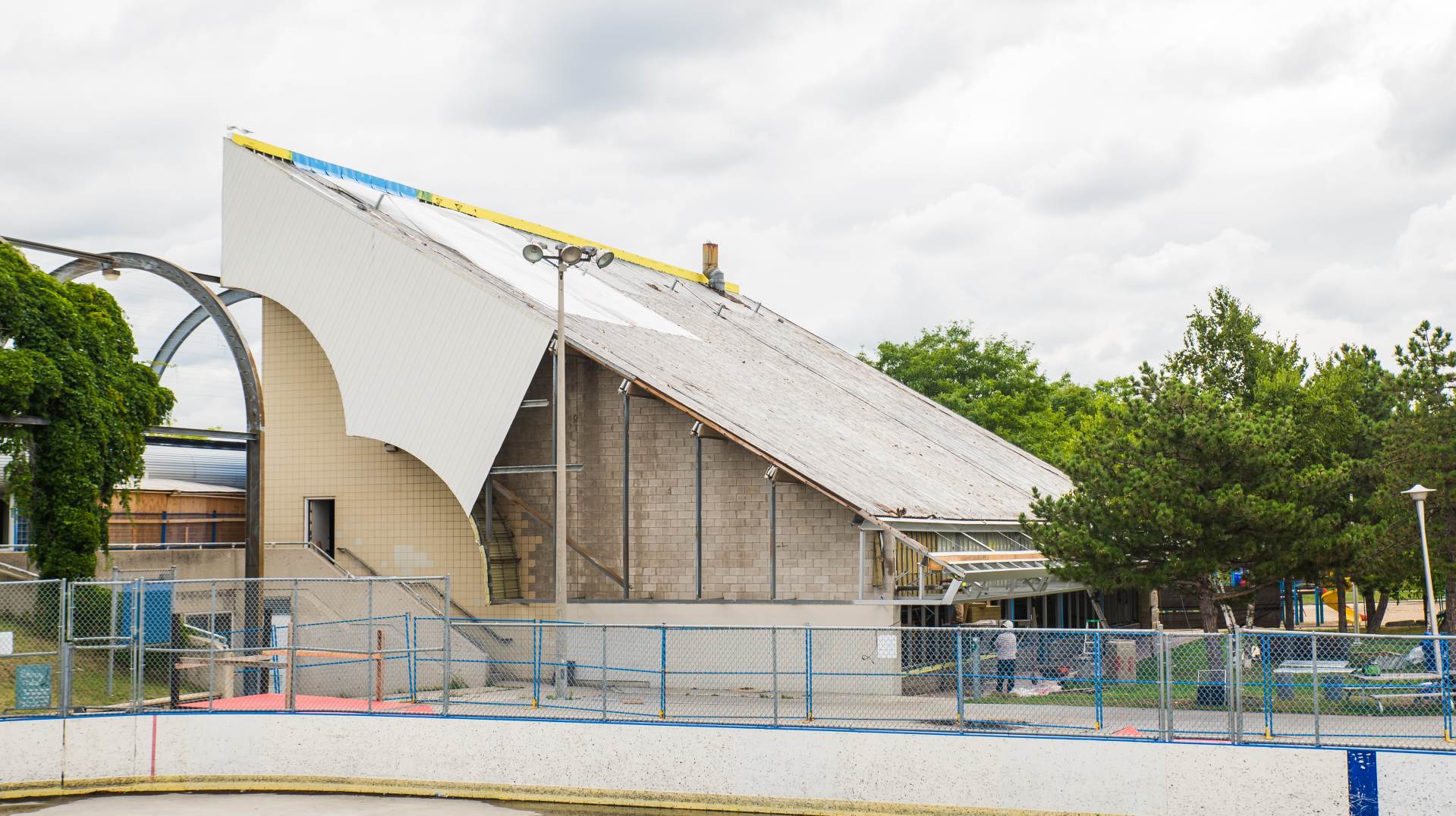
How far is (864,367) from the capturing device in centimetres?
4991

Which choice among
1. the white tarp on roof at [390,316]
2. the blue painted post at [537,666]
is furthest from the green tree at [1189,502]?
the white tarp on roof at [390,316]

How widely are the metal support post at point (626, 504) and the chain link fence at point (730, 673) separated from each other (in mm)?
1180

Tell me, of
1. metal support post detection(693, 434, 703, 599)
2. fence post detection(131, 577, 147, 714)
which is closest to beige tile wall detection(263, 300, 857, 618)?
metal support post detection(693, 434, 703, 599)

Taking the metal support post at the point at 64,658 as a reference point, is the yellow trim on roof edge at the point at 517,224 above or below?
above

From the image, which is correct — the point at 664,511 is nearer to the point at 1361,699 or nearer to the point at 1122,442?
the point at 1122,442

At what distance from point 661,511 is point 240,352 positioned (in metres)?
11.2

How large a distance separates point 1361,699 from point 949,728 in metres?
6.14

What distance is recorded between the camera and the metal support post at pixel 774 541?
27.9 m

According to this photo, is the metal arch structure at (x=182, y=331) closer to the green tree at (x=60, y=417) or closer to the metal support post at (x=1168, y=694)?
the green tree at (x=60, y=417)

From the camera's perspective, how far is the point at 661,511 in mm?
29453

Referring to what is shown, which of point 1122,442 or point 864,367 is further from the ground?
point 864,367

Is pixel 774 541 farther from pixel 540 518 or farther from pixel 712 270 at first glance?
pixel 712 270

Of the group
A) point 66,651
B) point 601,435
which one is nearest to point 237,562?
point 601,435

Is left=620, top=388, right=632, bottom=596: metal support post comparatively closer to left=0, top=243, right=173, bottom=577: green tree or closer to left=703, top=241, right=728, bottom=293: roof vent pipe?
left=0, top=243, right=173, bottom=577: green tree
